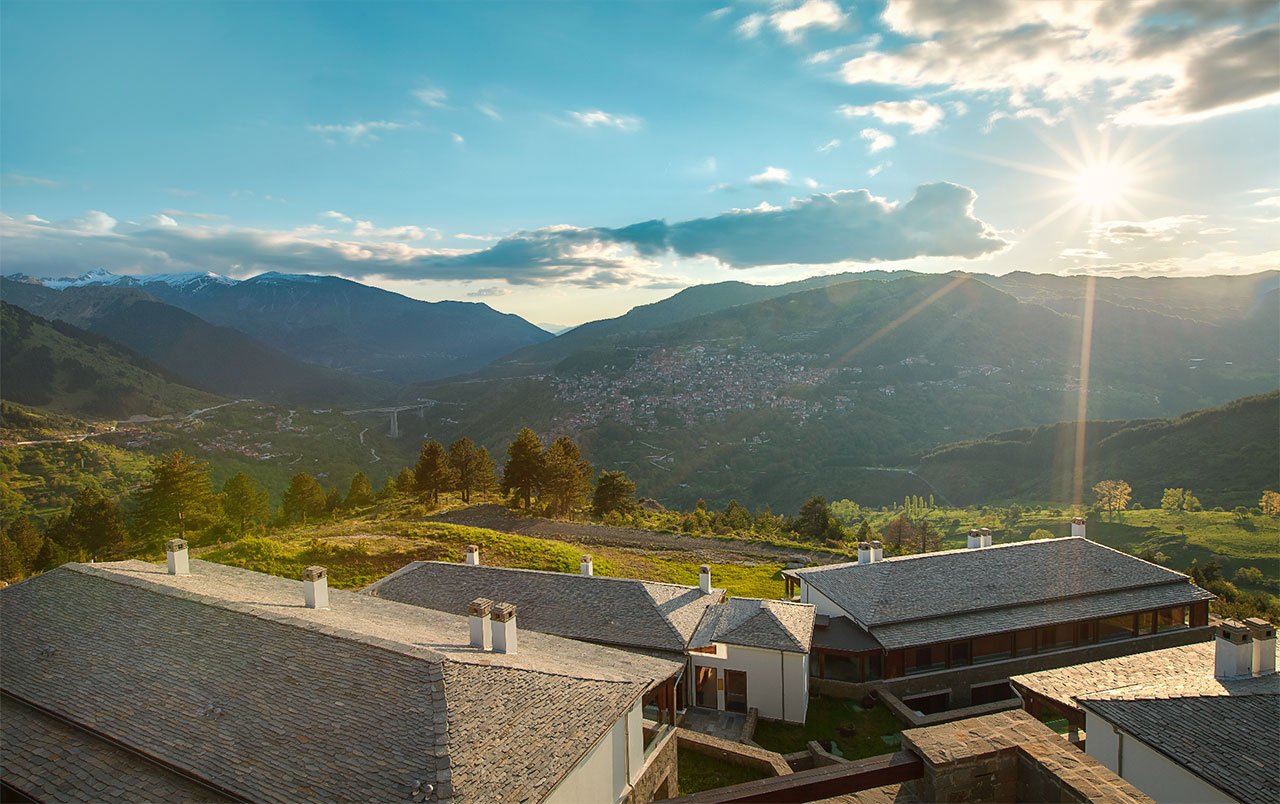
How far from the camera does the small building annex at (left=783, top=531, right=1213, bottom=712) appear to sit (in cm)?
2067

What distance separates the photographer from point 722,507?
307 ft

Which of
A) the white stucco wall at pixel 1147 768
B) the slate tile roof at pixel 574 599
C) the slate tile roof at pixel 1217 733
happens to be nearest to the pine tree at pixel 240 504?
the slate tile roof at pixel 574 599

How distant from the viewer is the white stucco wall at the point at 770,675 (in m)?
18.4

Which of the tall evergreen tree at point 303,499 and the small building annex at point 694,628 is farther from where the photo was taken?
the tall evergreen tree at point 303,499

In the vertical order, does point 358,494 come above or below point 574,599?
below

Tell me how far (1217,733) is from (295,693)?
15618 mm

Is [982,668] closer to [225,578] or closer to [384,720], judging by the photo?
[384,720]

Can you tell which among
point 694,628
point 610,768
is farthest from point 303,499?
point 610,768

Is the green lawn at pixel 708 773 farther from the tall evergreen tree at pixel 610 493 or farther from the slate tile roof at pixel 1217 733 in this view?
the tall evergreen tree at pixel 610 493

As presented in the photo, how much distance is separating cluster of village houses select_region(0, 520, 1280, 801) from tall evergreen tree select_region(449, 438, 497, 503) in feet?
91.9

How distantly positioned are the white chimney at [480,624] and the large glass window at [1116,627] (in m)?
21.9

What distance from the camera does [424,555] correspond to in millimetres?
30812

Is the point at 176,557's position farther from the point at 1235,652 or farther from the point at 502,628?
the point at 1235,652

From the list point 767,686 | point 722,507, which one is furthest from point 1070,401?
point 767,686
